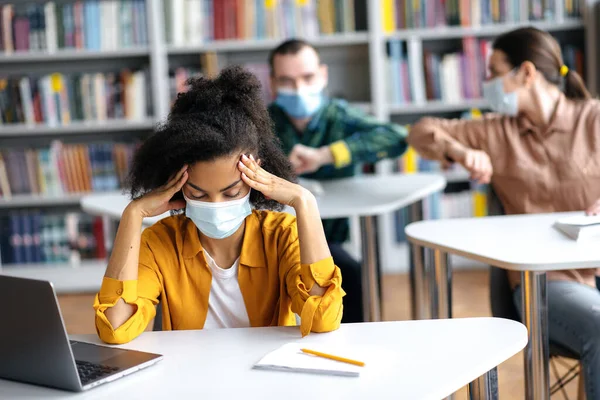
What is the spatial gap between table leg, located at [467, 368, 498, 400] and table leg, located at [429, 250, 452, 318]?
756 millimetres

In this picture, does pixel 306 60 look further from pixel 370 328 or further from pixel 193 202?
pixel 370 328

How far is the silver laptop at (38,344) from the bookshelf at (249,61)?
2.92 metres

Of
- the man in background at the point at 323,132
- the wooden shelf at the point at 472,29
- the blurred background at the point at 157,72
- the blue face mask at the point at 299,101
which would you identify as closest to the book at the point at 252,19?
the blurred background at the point at 157,72

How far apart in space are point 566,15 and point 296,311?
3.11m

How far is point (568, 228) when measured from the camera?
2.02 m

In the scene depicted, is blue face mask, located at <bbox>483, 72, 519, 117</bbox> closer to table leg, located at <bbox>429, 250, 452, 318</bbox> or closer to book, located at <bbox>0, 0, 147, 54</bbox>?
table leg, located at <bbox>429, 250, 452, 318</bbox>

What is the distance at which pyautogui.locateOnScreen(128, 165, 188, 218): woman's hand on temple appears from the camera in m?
1.57

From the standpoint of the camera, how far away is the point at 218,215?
1.58 metres

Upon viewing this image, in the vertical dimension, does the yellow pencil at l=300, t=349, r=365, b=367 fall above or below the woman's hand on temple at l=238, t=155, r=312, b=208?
below

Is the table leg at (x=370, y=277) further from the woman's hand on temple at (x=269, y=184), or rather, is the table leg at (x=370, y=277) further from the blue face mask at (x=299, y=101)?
the woman's hand on temple at (x=269, y=184)

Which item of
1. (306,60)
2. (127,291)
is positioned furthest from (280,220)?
(306,60)

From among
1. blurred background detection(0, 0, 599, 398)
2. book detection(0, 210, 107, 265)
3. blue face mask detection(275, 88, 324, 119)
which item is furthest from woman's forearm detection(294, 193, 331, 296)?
book detection(0, 210, 107, 265)

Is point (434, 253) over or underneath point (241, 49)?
underneath

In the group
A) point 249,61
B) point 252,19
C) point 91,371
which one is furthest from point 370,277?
point 249,61
